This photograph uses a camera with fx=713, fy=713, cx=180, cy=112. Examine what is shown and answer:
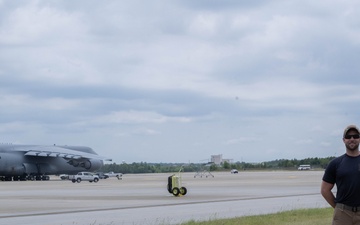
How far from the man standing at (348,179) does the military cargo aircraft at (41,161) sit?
258ft

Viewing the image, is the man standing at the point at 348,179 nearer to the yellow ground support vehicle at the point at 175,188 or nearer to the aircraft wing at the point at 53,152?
the yellow ground support vehicle at the point at 175,188

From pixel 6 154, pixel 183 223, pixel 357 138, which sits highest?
pixel 6 154

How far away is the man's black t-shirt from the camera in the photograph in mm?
9430

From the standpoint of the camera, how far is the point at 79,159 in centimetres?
8912

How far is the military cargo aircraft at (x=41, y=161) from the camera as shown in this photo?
87.1 meters

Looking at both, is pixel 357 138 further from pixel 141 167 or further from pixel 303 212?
pixel 141 167

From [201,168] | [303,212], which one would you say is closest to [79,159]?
[201,168]

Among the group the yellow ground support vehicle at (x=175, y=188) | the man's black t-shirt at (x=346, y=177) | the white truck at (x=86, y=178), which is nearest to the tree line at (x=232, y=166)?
the white truck at (x=86, y=178)

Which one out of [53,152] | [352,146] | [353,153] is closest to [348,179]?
[353,153]

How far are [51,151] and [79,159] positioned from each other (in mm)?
4366

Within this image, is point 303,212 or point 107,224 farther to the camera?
point 303,212

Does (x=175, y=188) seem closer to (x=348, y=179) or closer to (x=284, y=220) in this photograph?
(x=284, y=220)

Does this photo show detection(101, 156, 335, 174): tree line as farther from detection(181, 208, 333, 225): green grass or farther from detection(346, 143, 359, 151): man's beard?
detection(346, 143, 359, 151): man's beard

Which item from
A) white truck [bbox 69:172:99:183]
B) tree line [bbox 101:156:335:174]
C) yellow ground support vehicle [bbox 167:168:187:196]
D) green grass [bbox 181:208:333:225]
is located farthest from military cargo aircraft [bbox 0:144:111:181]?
tree line [bbox 101:156:335:174]
